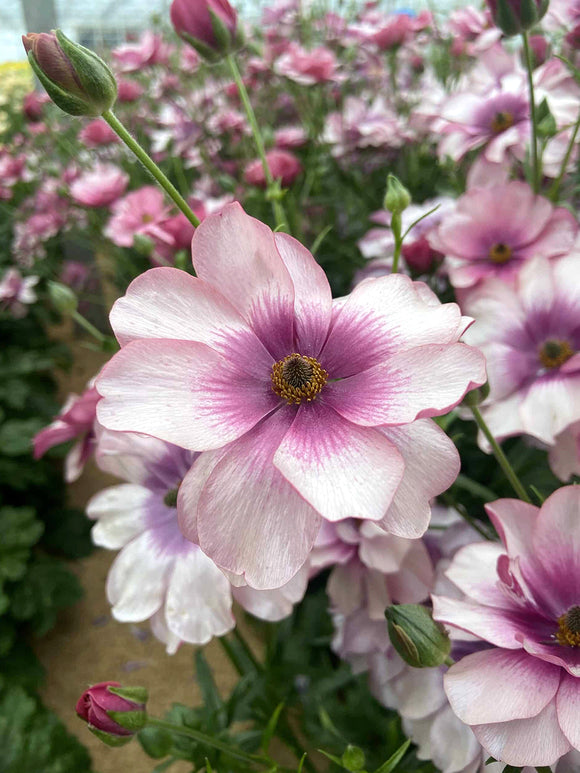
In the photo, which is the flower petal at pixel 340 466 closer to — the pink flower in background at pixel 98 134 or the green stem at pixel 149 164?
the green stem at pixel 149 164

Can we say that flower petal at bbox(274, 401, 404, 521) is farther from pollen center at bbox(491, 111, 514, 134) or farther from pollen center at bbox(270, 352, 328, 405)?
pollen center at bbox(491, 111, 514, 134)

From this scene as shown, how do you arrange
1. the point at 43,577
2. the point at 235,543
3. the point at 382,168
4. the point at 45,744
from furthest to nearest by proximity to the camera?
the point at 43,577 < the point at 382,168 < the point at 45,744 < the point at 235,543

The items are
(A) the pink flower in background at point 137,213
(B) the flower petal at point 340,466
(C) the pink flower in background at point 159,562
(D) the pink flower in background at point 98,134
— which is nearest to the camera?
(B) the flower petal at point 340,466

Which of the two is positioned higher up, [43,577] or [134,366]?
[134,366]

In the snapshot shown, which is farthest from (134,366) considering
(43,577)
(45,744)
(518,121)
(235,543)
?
(43,577)

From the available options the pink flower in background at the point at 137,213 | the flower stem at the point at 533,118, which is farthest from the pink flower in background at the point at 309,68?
the flower stem at the point at 533,118

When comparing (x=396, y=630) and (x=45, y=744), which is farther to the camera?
(x=45, y=744)

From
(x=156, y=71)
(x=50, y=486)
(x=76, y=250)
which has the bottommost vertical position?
(x=50, y=486)

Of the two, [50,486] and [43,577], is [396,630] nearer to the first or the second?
[43,577]
